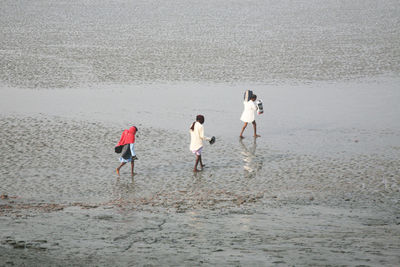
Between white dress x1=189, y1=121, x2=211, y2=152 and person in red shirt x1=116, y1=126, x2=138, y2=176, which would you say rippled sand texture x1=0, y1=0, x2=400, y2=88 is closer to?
white dress x1=189, y1=121, x2=211, y2=152

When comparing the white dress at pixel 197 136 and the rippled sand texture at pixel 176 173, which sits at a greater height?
the white dress at pixel 197 136

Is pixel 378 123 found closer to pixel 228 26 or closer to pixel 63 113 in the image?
pixel 63 113

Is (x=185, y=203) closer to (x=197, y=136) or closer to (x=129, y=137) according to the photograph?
(x=129, y=137)

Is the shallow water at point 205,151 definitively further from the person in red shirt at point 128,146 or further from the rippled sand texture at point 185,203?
the person in red shirt at point 128,146

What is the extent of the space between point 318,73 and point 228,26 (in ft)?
60.8

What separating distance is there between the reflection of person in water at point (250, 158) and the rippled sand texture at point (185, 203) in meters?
0.03

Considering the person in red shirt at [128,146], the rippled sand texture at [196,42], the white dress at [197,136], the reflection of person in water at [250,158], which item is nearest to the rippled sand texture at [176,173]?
the reflection of person in water at [250,158]

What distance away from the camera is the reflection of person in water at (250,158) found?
14.3 metres

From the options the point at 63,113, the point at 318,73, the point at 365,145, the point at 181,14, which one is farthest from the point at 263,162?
the point at 181,14

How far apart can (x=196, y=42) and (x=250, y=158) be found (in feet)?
75.1

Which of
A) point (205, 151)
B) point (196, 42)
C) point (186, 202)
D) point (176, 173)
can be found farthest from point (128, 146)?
point (196, 42)

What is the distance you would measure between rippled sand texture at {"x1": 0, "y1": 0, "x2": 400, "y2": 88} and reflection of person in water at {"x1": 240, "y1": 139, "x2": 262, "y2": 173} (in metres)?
10.1

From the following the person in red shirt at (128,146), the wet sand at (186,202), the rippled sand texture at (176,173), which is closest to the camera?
the wet sand at (186,202)

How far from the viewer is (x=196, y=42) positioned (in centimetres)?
3716
